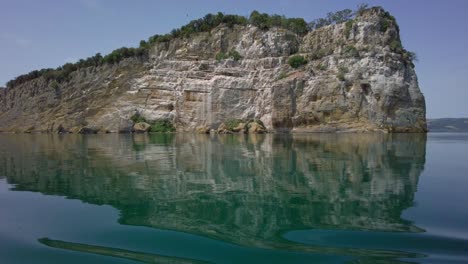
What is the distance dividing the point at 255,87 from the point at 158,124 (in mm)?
14212

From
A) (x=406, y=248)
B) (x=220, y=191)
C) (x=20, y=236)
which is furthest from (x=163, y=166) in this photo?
(x=406, y=248)

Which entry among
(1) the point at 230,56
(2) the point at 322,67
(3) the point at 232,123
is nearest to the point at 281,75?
(2) the point at 322,67

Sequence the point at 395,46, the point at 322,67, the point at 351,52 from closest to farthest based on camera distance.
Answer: the point at 395,46
the point at 351,52
the point at 322,67

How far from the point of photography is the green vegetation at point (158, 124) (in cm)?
5167

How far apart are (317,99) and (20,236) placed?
43487 mm

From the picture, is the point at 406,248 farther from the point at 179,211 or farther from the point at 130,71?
the point at 130,71

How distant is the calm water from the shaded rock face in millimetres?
35106

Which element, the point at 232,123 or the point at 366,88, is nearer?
the point at 366,88

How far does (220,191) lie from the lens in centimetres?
858

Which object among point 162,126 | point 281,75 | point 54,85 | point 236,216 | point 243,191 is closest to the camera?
point 236,216

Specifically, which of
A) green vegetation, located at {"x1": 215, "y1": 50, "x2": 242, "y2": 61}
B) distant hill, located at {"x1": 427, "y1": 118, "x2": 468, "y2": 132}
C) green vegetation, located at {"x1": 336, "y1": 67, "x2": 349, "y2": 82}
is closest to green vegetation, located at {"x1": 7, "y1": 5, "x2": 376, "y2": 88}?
green vegetation, located at {"x1": 215, "y1": 50, "x2": 242, "y2": 61}

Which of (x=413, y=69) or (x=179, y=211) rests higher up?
(x=413, y=69)

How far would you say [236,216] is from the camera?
646cm

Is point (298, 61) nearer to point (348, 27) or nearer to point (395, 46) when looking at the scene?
point (348, 27)
